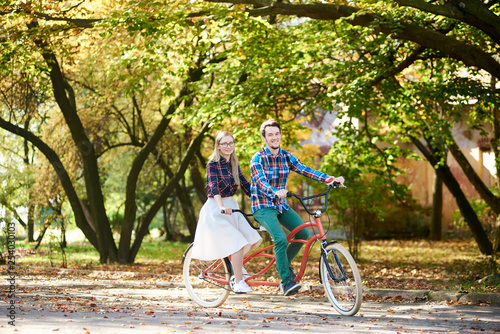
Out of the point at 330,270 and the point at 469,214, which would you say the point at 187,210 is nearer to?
the point at 469,214

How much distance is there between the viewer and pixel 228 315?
23.5 feet

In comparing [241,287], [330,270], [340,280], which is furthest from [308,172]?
[241,287]

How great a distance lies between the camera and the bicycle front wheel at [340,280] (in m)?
6.63

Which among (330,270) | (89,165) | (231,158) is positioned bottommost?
(330,270)

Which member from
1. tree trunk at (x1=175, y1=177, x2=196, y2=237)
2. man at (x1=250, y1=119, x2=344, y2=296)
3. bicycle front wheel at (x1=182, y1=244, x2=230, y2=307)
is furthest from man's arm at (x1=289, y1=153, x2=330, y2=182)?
tree trunk at (x1=175, y1=177, x2=196, y2=237)

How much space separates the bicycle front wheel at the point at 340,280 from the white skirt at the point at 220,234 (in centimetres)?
98

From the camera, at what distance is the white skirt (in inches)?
293

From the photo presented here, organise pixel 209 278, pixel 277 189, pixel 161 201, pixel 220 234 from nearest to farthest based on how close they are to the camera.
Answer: pixel 277 189 < pixel 220 234 < pixel 209 278 < pixel 161 201

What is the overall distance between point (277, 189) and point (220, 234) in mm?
933

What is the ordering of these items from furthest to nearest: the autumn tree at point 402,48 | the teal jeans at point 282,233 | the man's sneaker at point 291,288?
the autumn tree at point 402,48 < the teal jeans at point 282,233 < the man's sneaker at point 291,288

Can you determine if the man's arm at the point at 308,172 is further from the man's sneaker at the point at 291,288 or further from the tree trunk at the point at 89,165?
the tree trunk at the point at 89,165

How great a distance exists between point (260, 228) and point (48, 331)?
272 cm

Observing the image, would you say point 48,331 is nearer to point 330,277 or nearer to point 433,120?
point 330,277

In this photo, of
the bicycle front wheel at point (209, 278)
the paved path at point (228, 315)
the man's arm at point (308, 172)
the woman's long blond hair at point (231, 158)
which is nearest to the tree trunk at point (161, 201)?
the paved path at point (228, 315)
